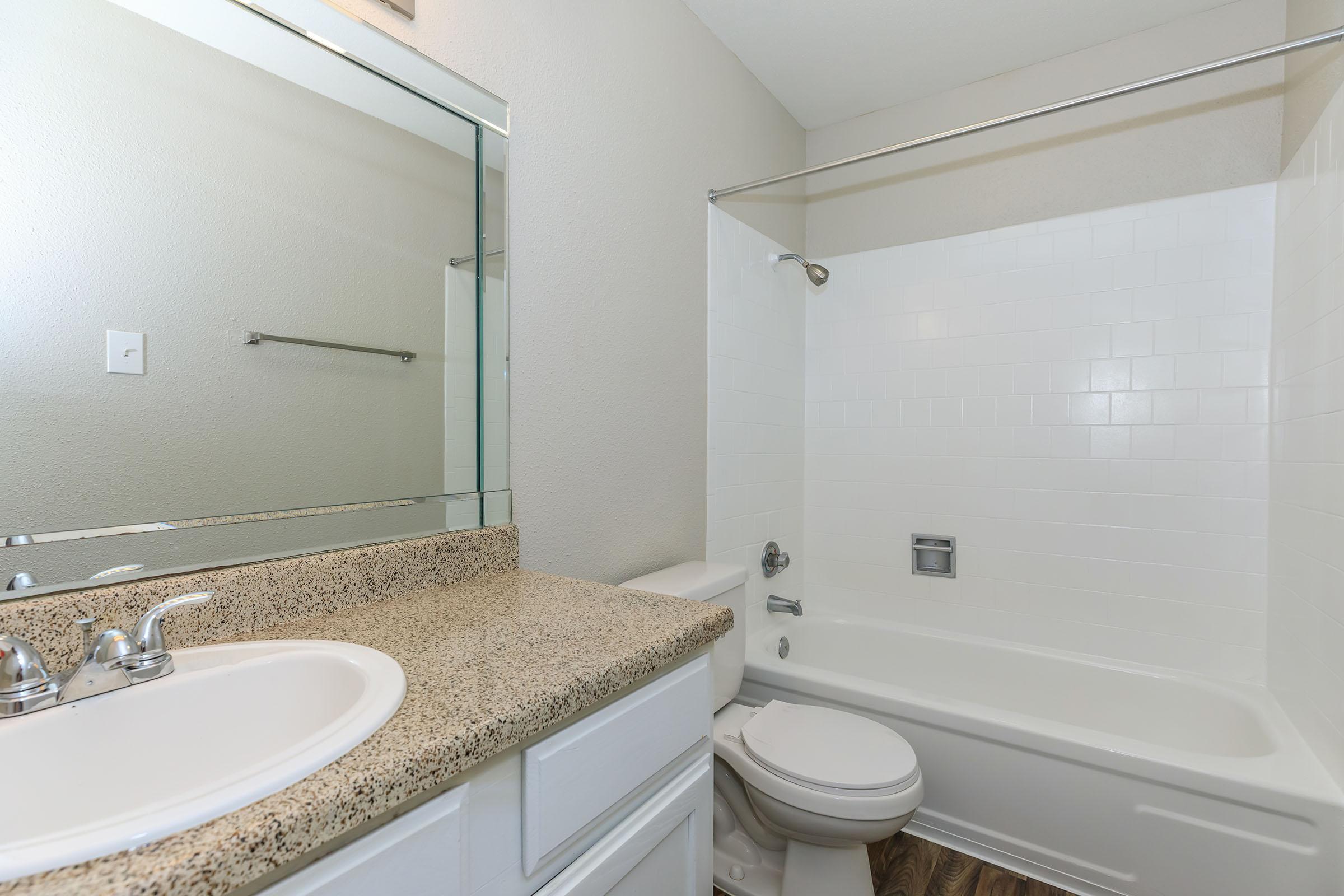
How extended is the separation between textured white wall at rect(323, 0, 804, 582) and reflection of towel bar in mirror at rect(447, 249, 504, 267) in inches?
1.8

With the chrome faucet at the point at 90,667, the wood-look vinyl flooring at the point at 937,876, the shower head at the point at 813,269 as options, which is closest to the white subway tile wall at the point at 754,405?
the shower head at the point at 813,269

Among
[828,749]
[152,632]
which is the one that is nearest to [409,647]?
[152,632]

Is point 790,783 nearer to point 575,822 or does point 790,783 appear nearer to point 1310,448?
point 575,822

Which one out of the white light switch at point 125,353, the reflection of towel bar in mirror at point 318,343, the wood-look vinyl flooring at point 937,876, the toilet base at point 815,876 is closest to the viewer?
the white light switch at point 125,353

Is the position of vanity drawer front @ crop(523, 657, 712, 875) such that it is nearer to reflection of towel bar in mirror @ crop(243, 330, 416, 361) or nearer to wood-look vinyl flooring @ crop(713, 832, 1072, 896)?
reflection of towel bar in mirror @ crop(243, 330, 416, 361)

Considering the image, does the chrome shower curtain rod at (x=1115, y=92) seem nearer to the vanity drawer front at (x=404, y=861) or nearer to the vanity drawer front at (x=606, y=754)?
the vanity drawer front at (x=606, y=754)

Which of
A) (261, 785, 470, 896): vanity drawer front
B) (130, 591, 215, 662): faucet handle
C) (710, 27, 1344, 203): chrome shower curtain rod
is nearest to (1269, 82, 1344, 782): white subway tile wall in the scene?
(710, 27, 1344, 203): chrome shower curtain rod

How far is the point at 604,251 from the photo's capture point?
5.42ft

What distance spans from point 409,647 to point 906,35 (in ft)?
7.71

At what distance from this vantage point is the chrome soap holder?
245 centimetres

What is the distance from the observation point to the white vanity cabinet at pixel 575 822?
562 millimetres

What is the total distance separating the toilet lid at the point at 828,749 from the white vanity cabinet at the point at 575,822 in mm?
507

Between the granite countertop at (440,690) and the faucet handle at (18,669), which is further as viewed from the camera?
the faucet handle at (18,669)

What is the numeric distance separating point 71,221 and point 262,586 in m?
0.53
